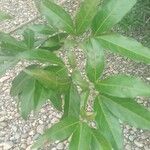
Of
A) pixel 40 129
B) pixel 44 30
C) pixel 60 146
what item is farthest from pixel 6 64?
pixel 40 129

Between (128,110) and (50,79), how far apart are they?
238mm

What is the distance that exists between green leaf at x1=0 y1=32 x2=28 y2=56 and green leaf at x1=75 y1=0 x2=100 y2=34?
249 millimetres

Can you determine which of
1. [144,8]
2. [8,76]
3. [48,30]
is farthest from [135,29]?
[48,30]

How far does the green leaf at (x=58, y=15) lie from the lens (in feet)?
3.68

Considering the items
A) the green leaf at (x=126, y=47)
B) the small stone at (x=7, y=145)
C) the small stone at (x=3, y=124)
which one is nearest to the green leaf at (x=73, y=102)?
the green leaf at (x=126, y=47)

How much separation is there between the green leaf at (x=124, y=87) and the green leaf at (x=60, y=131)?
0.12 m

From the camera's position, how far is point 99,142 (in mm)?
1005

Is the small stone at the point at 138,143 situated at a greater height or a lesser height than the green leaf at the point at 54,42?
lesser

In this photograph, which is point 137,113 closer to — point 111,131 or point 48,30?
point 111,131

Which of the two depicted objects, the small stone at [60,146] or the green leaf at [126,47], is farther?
the small stone at [60,146]

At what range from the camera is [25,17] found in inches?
134

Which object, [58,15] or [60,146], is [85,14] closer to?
[58,15]

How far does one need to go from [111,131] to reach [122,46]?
24 centimetres

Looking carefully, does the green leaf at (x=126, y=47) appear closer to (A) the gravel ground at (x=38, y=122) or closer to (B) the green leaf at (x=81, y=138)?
(B) the green leaf at (x=81, y=138)
